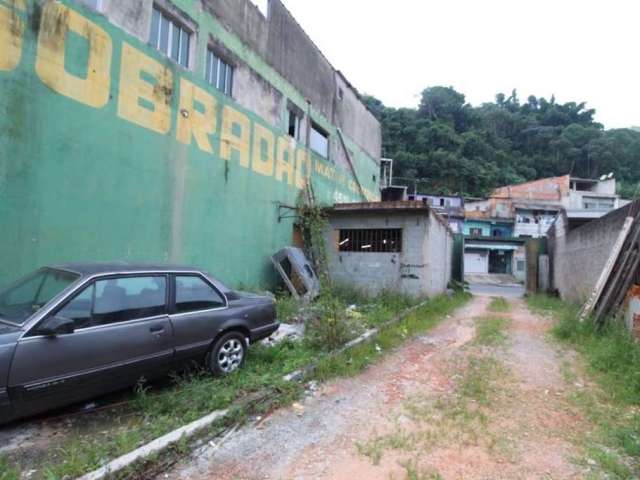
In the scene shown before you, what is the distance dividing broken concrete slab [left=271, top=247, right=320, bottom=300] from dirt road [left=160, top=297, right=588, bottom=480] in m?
4.69

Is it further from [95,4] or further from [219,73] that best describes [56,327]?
[219,73]

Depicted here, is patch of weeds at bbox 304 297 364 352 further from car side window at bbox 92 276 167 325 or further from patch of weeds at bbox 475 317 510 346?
patch of weeds at bbox 475 317 510 346

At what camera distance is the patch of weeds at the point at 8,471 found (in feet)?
8.59

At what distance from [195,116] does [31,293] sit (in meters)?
5.43

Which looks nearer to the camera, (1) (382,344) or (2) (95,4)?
(2) (95,4)

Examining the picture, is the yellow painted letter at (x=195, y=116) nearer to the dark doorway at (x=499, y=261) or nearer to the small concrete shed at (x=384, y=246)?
the small concrete shed at (x=384, y=246)

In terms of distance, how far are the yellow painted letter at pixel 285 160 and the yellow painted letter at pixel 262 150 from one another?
41 centimetres

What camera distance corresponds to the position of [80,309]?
139 inches

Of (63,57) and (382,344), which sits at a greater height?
(63,57)

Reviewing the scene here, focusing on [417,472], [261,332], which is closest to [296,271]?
[261,332]

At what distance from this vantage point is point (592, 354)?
594cm

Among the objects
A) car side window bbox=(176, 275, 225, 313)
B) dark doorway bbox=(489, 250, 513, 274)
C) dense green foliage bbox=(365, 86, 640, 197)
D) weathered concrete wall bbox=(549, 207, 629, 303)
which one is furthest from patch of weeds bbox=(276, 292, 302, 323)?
dense green foliage bbox=(365, 86, 640, 197)

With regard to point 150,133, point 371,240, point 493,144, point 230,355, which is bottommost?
point 230,355

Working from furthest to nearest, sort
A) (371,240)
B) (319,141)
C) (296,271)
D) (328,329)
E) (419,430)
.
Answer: (319,141), (371,240), (296,271), (328,329), (419,430)
